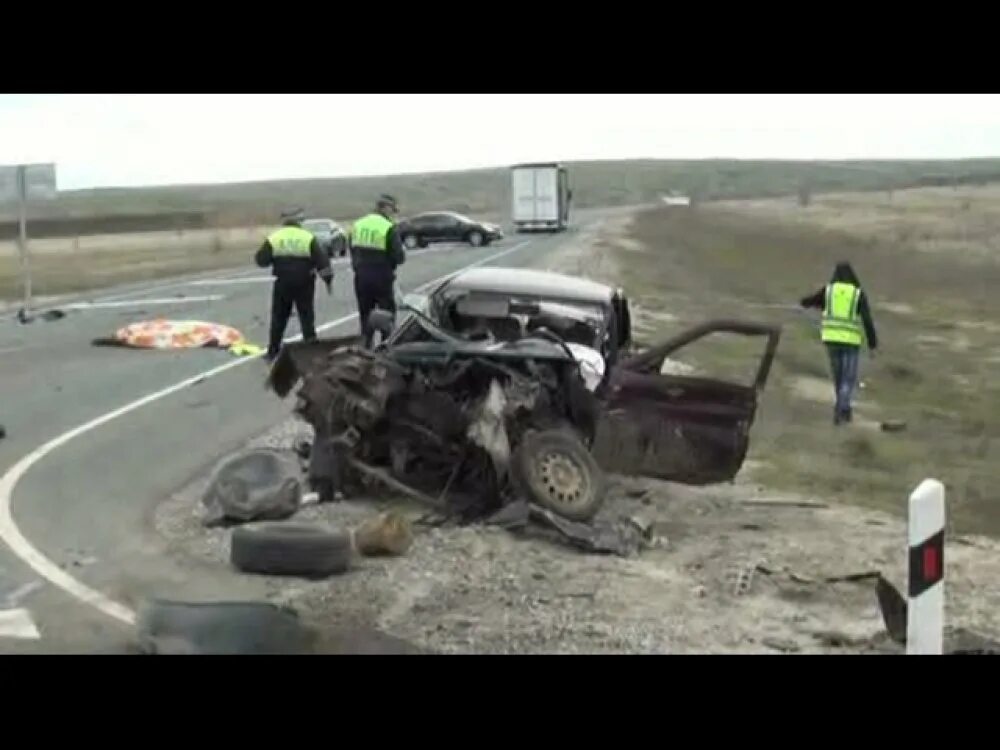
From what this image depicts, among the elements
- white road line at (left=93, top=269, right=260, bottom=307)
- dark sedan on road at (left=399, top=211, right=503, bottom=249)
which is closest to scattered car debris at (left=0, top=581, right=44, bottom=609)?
white road line at (left=93, top=269, right=260, bottom=307)

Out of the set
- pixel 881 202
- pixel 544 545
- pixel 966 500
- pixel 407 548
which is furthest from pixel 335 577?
pixel 881 202

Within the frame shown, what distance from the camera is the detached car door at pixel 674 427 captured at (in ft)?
31.0

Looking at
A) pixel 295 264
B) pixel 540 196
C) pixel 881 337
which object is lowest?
pixel 881 337

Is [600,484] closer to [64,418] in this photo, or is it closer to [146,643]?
[146,643]

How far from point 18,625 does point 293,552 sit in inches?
59.7

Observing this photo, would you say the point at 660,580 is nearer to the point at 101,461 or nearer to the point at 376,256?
the point at 101,461

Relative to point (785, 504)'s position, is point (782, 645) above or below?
above

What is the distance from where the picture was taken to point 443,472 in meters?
9.54

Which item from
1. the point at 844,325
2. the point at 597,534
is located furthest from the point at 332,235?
the point at 597,534

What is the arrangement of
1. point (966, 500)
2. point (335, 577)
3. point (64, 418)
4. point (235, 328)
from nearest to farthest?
1. point (335, 577)
2. point (966, 500)
3. point (64, 418)
4. point (235, 328)

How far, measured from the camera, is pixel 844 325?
49.8ft

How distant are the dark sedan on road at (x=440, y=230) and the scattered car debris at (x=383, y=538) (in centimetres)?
4918

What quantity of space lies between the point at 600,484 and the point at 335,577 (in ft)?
6.25

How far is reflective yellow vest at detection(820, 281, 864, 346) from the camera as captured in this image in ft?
49.6
